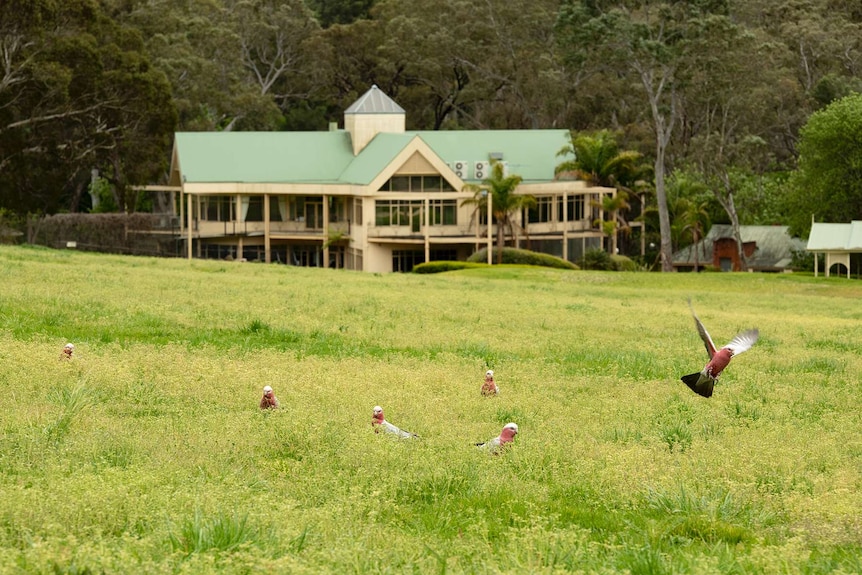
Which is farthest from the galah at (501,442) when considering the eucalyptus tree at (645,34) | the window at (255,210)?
the window at (255,210)

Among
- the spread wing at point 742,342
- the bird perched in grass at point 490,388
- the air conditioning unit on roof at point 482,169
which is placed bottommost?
the bird perched in grass at point 490,388

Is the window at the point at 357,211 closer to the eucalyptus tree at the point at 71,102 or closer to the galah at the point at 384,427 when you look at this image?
the eucalyptus tree at the point at 71,102

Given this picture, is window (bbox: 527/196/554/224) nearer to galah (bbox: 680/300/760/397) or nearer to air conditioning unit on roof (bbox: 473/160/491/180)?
air conditioning unit on roof (bbox: 473/160/491/180)

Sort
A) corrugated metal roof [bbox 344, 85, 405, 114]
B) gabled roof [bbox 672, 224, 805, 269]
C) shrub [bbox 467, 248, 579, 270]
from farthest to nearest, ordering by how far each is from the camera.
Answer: corrugated metal roof [bbox 344, 85, 405, 114], gabled roof [bbox 672, 224, 805, 269], shrub [bbox 467, 248, 579, 270]

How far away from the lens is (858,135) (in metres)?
56.4

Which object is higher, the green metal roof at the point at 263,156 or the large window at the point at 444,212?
the green metal roof at the point at 263,156

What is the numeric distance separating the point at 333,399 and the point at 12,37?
47.3 meters

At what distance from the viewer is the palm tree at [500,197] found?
197ft

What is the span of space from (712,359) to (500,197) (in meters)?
45.3

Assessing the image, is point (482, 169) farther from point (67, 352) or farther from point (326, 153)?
point (67, 352)

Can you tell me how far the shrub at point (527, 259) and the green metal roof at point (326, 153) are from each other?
6.01 m

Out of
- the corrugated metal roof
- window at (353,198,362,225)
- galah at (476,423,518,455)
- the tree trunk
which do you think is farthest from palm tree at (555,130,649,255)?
galah at (476,423,518,455)

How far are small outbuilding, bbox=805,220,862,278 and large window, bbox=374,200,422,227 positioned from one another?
58.9 ft

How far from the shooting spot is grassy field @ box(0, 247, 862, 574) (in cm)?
897
